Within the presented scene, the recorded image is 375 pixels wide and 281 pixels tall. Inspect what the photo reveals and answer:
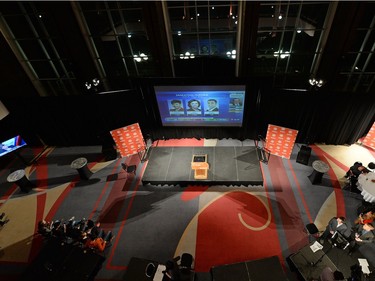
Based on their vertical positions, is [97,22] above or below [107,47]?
above

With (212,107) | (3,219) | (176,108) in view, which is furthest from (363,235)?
(3,219)

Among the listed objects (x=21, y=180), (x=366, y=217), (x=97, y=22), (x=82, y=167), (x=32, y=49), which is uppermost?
(x=97, y=22)

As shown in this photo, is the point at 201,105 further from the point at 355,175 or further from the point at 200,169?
the point at 355,175

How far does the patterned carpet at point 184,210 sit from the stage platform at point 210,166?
1.08ft

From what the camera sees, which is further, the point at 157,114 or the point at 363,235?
the point at 157,114

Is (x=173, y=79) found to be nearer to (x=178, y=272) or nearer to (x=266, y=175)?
(x=266, y=175)

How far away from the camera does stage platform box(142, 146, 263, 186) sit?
8.48m

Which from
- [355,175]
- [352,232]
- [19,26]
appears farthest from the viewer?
[19,26]

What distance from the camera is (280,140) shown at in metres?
9.12

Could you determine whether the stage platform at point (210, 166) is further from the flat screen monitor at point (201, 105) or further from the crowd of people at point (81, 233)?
the crowd of people at point (81, 233)

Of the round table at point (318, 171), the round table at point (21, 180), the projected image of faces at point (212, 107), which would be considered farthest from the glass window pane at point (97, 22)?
the round table at point (318, 171)

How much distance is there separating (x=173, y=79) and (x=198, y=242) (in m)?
6.50

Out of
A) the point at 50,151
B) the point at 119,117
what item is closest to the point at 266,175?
the point at 119,117

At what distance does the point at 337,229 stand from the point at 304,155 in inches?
138
